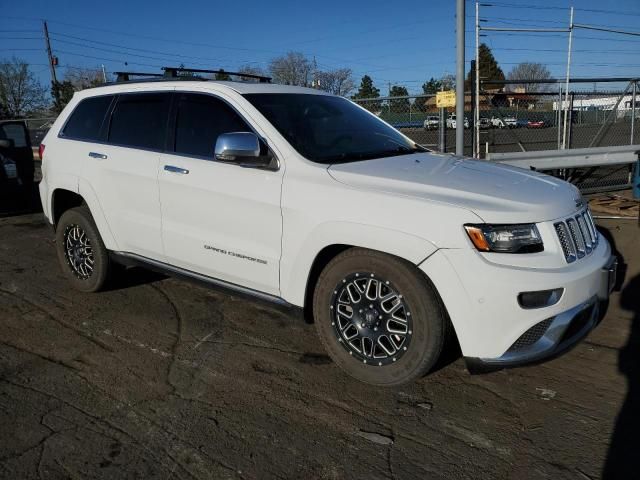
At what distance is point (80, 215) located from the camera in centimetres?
482

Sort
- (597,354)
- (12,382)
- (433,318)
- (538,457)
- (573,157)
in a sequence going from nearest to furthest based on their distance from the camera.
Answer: (538,457)
(433,318)
(12,382)
(597,354)
(573,157)

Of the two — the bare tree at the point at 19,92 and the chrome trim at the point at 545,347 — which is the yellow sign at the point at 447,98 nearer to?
the chrome trim at the point at 545,347

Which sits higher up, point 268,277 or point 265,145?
point 265,145

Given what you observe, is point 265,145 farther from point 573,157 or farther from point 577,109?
point 577,109

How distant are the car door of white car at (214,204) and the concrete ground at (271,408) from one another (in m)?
0.50

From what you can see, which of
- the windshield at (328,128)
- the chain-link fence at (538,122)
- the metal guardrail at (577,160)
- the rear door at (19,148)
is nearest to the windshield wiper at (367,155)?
the windshield at (328,128)

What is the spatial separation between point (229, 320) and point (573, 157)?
5.98 meters

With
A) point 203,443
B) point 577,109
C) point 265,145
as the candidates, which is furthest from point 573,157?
point 203,443

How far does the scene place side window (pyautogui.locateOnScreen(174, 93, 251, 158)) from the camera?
3814 millimetres

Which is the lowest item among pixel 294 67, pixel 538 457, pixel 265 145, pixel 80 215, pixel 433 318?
pixel 538 457

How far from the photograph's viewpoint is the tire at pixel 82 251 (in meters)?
4.73

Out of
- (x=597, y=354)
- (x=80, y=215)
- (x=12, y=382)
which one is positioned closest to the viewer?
(x=12, y=382)

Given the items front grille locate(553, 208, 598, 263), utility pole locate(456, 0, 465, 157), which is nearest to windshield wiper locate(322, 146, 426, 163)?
front grille locate(553, 208, 598, 263)

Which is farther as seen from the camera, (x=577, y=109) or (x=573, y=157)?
(x=577, y=109)
